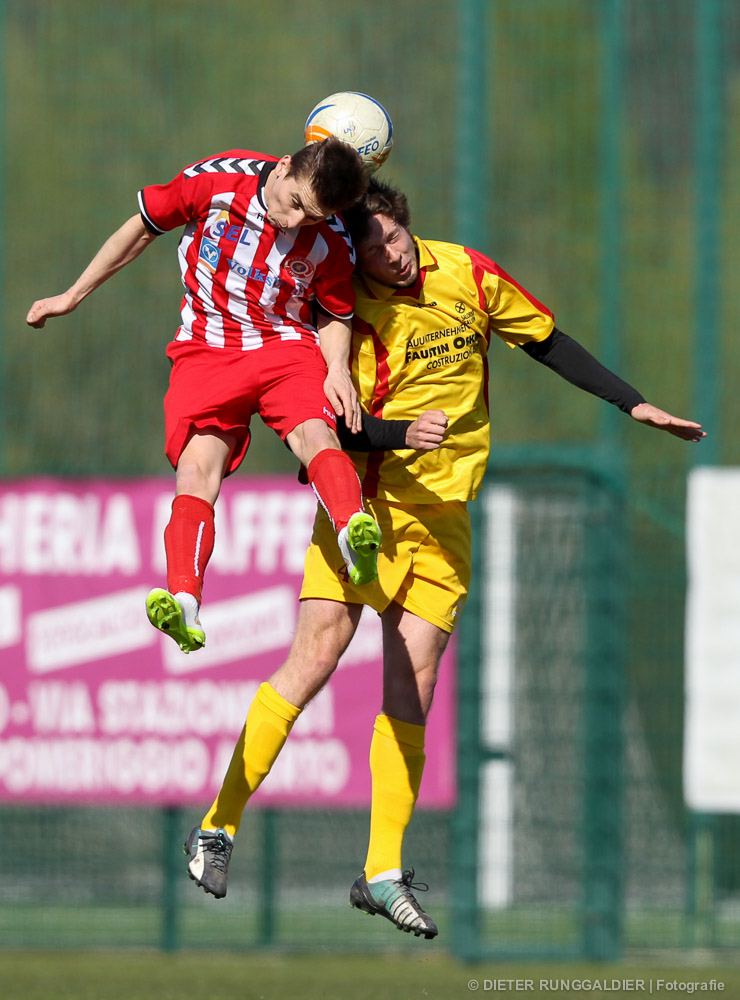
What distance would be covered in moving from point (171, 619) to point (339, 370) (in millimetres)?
973

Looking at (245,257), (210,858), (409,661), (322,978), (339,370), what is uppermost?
(245,257)

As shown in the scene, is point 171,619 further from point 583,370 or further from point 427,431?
point 583,370

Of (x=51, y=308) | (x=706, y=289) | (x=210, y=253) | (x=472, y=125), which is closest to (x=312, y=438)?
(x=210, y=253)

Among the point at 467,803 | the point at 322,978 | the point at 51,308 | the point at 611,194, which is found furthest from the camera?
the point at 611,194

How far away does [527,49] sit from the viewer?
10.9 m

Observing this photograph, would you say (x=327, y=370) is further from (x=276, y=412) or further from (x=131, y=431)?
(x=131, y=431)

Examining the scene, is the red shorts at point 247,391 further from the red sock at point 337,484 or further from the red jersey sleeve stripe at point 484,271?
the red jersey sleeve stripe at point 484,271

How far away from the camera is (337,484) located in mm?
5535

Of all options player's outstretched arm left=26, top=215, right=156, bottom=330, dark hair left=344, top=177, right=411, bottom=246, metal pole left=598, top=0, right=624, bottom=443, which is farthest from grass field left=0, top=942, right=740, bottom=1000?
dark hair left=344, top=177, right=411, bottom=246

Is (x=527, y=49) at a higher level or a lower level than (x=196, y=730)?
higher

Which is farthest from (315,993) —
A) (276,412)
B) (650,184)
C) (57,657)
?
(650,184)

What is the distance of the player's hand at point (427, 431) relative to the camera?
566 centimetres

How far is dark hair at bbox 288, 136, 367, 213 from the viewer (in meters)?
5.44

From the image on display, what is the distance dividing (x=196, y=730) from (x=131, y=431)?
2005 mm
